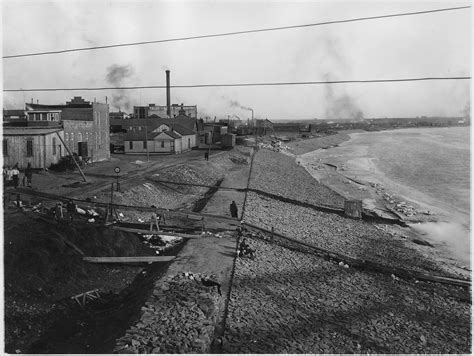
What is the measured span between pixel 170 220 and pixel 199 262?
6.57 m

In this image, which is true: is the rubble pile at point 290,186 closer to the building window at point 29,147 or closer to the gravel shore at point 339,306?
the gravel shore at point 339,306

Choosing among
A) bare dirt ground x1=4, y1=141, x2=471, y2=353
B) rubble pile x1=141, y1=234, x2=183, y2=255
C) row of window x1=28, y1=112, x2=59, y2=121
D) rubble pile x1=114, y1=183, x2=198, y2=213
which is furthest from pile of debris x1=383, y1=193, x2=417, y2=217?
row of window x1=28, y1=112, x2=59, y2=121

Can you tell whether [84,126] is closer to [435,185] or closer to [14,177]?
[14,177]

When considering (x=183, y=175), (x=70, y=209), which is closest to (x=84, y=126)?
(x=183, y=175)

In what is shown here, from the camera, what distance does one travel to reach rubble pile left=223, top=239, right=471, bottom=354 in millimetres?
11562

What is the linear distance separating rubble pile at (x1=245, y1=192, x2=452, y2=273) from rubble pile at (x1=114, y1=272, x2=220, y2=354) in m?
8.88

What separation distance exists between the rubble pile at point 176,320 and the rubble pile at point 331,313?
25.5 inches

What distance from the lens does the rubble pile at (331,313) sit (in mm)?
11562

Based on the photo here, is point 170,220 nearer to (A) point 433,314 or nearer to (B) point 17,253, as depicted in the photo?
(B) point 17,253

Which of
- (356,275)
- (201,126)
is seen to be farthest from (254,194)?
(201,126)

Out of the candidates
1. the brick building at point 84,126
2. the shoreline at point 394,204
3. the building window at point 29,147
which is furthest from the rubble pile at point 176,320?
the brick building at point 84,126

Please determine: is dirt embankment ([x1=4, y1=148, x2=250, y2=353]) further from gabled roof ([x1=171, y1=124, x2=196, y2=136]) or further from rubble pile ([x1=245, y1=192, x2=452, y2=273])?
gabled roof ([x1=171, y1=124, x2=196, y2=136])

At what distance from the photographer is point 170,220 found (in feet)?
70.7

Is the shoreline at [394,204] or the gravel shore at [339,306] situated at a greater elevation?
the gravel shore at [339,306]
